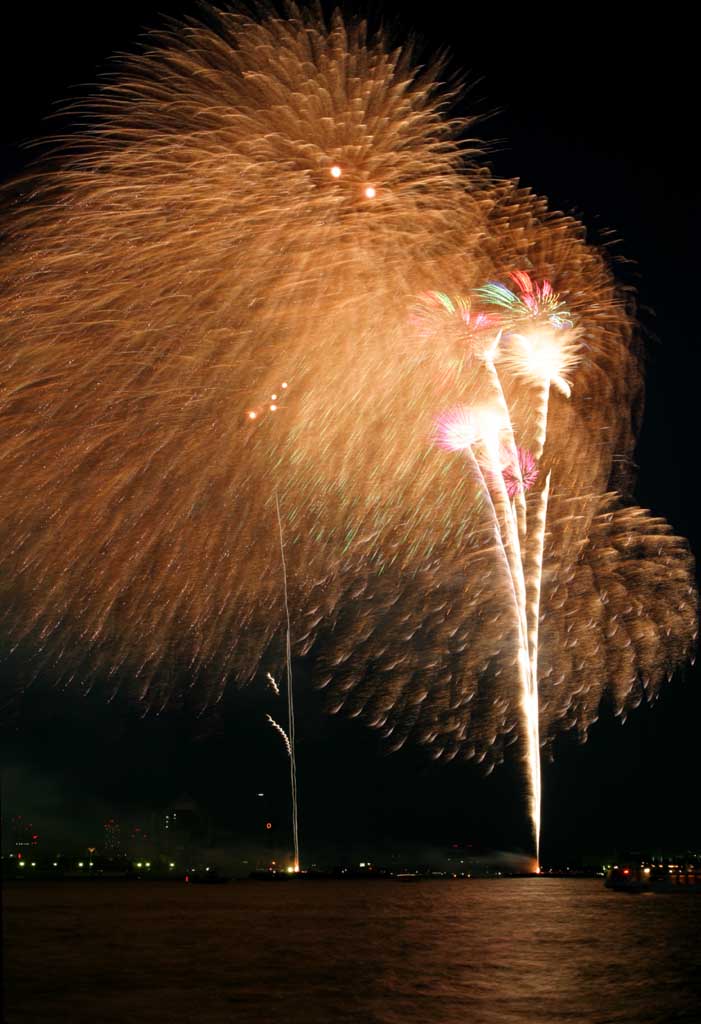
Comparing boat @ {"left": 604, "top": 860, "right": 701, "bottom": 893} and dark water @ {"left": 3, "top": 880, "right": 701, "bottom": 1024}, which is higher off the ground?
dark water @ {"left": 3, "top": 880, "right": 701, "bottom": 1024}

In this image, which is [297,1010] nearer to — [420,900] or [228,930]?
[228,930]

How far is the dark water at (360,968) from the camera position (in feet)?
55.4

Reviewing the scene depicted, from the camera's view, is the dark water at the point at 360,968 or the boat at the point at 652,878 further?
the boat at the point at 652,878

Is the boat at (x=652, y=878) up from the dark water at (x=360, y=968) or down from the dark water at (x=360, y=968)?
down

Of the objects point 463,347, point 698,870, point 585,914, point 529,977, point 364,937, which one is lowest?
point 698,870

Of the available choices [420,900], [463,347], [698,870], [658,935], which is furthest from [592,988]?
[698,870]

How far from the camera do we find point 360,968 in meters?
24.2

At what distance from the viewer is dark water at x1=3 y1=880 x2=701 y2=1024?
16.9m

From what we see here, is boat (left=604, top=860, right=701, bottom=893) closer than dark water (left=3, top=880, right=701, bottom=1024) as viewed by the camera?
No

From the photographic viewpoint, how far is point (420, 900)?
6531cm

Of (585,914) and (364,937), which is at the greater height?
(364,937)

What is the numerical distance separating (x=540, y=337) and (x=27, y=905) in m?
55.0

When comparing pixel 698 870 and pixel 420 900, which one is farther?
pixel 698 870

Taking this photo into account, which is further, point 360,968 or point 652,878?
point 652,878
